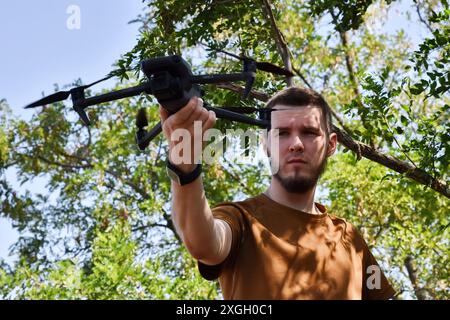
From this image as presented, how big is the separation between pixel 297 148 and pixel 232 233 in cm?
46

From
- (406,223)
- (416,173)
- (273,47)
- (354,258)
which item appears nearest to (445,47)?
(416,173)

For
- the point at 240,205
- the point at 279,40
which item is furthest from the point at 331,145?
the point at 279,40

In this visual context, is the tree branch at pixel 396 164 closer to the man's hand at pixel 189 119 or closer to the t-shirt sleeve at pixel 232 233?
the t-shirt sleeve at pixel 232 233

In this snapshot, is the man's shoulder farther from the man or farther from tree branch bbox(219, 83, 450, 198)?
tree branch bbox(219, 83, 450, 198)

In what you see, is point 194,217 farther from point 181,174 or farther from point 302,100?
point 302,100

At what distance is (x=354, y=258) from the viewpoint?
129 inches

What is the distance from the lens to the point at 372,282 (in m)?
3.40

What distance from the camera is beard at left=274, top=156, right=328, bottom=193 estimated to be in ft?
10.3

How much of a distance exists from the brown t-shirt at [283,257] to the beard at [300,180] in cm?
10

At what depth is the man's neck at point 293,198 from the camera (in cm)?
322

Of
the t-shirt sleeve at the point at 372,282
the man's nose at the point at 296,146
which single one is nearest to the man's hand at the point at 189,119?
the man's nose at the point at 296,146

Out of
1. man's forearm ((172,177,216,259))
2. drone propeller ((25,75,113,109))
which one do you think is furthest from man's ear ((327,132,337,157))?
drone propeller ((25,75,113,109))
